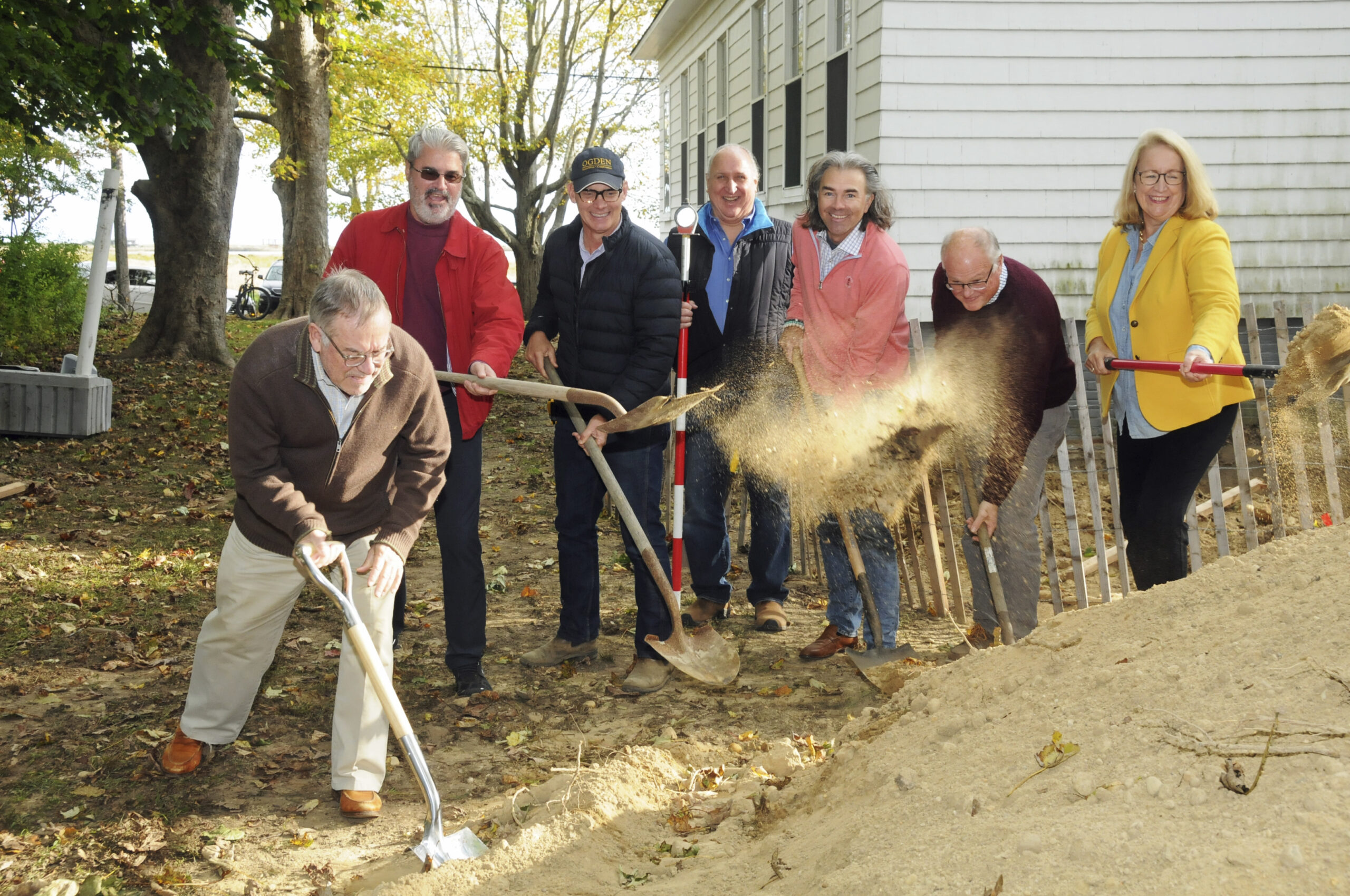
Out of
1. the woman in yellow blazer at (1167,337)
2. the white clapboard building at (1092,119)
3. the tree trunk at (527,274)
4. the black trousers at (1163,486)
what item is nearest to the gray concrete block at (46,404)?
the white clapboard building at (1092,119)

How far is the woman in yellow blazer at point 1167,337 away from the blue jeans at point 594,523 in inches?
76.3

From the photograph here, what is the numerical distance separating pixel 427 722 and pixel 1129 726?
2786 mm

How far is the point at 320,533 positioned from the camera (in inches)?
127

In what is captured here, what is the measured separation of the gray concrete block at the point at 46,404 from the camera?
30.5 feet

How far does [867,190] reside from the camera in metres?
4.68

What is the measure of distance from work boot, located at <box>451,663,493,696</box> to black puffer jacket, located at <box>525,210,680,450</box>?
1148 mm

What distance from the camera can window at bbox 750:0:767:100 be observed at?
14.0 m

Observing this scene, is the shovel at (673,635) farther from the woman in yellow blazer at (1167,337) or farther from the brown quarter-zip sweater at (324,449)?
the woman in yellow blazer at (1167,337)

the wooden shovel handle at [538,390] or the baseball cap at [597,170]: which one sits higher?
the baseball cap at [597,170]

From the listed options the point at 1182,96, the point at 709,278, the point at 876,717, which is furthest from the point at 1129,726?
the point at 1182,96

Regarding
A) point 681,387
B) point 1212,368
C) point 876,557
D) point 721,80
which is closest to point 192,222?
point 721,80

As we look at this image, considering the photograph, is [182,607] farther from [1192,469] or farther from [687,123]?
[687,123]

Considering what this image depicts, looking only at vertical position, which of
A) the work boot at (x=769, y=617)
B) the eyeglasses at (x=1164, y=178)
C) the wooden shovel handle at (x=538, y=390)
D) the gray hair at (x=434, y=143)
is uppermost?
the gray hair at (x=434, y=143)

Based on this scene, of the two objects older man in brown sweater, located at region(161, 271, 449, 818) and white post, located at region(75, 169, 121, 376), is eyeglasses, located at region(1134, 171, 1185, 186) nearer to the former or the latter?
older man in brown sweater, located at region(161, 271, 449, 818)
